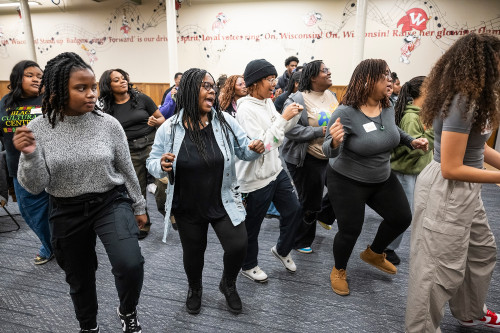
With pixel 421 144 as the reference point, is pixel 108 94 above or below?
above

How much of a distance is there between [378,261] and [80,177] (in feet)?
6.90

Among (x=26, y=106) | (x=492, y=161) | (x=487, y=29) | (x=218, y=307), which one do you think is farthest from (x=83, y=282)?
(x=487, y=29)

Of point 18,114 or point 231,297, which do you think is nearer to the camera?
point 231,297

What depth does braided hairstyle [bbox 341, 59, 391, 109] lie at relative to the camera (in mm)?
1971

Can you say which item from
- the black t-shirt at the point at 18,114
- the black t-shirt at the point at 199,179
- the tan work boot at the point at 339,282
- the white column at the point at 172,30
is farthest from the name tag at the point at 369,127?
the white column at the point at 172,30

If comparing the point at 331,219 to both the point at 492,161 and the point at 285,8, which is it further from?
the point at 285,8

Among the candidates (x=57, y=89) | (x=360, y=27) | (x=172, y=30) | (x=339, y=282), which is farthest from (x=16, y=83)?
(x=360, y=27)

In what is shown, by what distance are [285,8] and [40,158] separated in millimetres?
6967

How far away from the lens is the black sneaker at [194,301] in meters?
2.04

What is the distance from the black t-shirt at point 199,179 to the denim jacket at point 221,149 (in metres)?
0.03

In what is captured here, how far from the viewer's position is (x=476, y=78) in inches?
53.6

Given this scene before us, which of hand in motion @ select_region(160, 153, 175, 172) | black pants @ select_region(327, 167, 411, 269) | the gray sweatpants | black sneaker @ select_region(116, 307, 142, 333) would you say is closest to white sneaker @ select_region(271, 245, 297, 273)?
black pants @ select_region(327, 167, 411, 269)

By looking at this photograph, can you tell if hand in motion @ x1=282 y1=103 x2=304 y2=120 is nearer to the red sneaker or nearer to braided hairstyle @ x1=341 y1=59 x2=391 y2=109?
braided hairstyle @ x1=341 y1=59 x2=391 y2=109

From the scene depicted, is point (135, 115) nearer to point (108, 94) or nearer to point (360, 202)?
point (108, 94)
